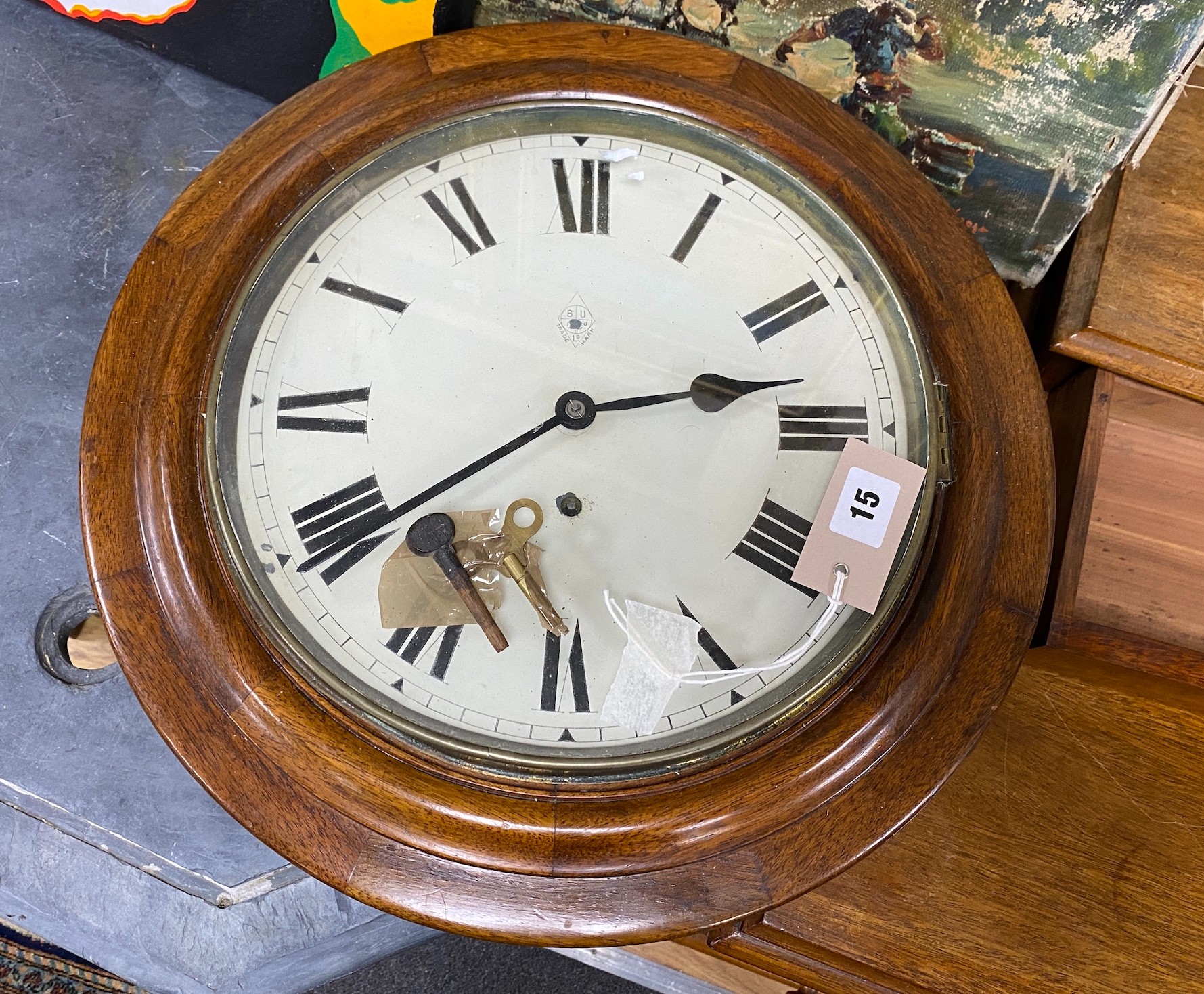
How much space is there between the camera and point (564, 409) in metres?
0.67

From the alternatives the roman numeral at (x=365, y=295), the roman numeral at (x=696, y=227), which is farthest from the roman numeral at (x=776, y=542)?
the roman numeral at (x=365, y=295)

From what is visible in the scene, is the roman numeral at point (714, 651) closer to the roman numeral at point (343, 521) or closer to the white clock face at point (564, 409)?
the white clock face at point (564, 409)

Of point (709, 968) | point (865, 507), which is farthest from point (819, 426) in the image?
point (709, 968)

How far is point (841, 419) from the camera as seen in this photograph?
Result: 677 mm

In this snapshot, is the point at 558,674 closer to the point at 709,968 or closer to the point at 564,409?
the point at 564,409

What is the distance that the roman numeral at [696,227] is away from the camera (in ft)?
2.29

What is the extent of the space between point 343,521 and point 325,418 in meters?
0.08

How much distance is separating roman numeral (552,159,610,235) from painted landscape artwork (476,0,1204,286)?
0.99 ft

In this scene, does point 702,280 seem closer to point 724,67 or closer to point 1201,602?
point 724,67

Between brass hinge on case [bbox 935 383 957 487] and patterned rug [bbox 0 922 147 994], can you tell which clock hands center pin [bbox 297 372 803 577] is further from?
patterned rug [bbox 0 922 147 994]

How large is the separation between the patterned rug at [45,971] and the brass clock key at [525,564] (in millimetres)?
1184

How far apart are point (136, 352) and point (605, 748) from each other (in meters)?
0.44

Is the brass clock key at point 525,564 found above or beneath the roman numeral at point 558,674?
above

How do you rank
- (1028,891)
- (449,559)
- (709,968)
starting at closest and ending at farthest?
(449,559), (1028,891), (709,968)
